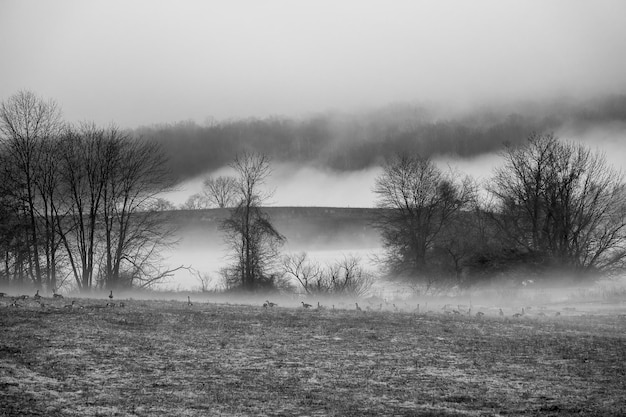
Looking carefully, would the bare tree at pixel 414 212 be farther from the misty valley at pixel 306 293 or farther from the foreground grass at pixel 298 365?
the foreground grass at pixel 298 365

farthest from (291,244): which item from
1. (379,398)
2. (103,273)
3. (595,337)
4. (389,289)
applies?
(379,398)

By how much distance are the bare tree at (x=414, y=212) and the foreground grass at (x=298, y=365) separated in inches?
1022

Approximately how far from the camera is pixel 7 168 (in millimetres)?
45281

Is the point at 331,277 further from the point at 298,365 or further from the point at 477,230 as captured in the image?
the point at 298,365

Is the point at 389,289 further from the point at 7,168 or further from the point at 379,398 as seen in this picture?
the point at 379,398

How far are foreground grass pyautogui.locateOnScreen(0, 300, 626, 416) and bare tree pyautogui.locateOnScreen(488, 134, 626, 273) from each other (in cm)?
2431

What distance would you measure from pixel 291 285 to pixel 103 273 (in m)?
14.0

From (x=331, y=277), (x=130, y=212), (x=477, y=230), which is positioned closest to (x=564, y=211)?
(x=477, y=230)

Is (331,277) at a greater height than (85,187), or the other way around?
(85,187)

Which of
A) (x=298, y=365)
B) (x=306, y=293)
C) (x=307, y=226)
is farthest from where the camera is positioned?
(x=307, y=226)

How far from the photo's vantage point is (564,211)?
51938 mm

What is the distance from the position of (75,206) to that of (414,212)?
27.7 m

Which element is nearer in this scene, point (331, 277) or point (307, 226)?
point (331, 277)

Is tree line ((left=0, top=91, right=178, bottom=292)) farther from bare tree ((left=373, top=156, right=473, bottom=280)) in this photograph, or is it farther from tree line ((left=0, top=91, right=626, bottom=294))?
bare tree ((left=373, top=156, right=473, bottom=280))
